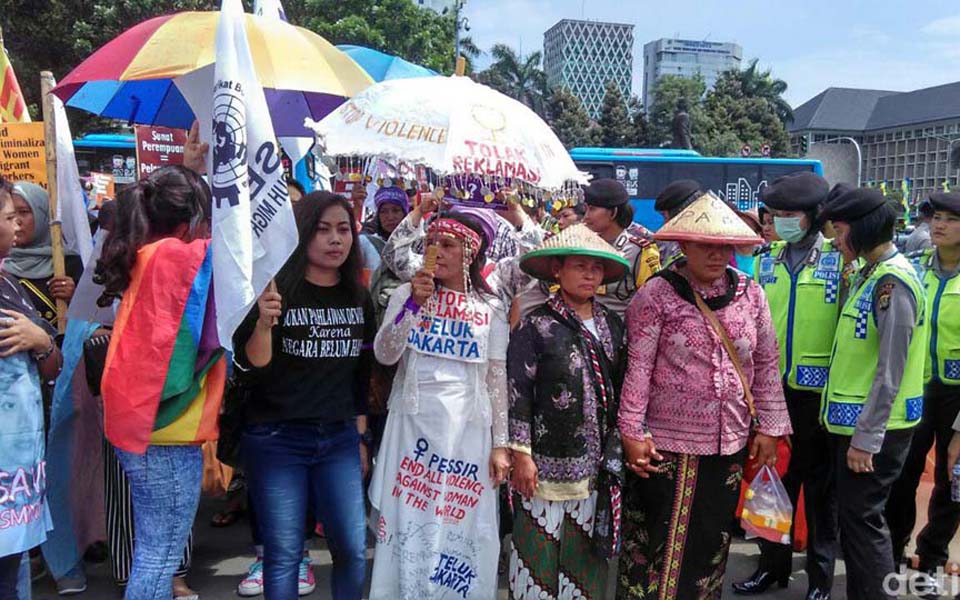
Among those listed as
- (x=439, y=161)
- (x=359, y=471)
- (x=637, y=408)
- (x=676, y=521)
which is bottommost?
(x=676, y=521)

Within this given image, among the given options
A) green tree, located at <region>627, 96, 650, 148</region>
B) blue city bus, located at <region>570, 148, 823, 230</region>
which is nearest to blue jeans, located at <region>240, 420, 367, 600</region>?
blue city bus, located at <region>570, 148, 823, 230</region>

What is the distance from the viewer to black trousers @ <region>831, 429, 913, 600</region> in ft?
10.7

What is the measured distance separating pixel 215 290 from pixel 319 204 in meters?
0.68

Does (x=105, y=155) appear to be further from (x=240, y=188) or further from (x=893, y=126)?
(x=893, y=126)

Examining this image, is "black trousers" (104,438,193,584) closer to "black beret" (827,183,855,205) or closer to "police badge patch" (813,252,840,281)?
"police badge patch" (813,252,840,281)

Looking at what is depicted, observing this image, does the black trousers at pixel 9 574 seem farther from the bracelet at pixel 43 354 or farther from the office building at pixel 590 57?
the office building at pixel 590 57

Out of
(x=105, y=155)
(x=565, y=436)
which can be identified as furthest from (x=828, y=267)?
(x=105, y=155)

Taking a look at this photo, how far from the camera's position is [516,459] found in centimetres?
299

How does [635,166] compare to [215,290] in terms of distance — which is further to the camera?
[635,166]

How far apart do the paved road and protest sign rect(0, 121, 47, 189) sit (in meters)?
2.27

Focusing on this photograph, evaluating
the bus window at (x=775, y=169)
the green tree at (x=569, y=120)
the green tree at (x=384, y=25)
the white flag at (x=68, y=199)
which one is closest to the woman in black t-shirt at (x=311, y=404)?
the white flag at (x=68, y=199)

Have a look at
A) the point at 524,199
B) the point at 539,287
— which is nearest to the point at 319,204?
the point at 524,199

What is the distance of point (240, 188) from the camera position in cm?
244

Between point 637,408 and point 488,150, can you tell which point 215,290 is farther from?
point 637,408
